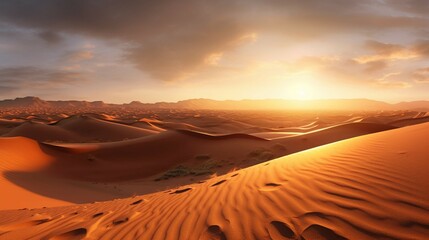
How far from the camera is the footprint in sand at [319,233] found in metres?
2.52

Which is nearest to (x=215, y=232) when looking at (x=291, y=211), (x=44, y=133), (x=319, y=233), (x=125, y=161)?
(x=291, y=211)

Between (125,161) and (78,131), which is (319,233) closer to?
(125,161)

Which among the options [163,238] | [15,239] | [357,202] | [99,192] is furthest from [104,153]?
[357,202]

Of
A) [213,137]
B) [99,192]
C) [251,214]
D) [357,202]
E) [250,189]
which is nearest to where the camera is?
[357,202]

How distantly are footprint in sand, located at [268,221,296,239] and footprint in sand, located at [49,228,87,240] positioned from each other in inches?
85.8

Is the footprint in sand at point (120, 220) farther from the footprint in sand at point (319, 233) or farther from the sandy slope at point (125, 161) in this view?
the sandy slope at point (125, 161)

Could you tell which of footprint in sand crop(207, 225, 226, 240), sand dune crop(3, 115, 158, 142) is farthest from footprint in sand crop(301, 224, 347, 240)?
sand dune crop(3, 115, 158, 142)

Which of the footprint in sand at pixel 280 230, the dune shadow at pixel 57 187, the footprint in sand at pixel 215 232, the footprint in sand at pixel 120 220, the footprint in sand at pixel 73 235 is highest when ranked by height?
the footprint in sand at pixel 280 230

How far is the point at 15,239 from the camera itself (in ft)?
11.5

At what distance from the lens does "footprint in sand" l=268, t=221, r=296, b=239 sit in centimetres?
271

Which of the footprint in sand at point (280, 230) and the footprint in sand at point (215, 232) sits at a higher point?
the footprint in sand at point (280, 230)

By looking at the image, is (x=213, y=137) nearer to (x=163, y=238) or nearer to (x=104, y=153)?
(x=104, y=153)

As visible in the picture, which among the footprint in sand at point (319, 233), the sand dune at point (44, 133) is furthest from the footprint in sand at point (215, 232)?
the sand dune at point (44, 133)

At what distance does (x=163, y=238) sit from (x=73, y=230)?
4.40 feet
